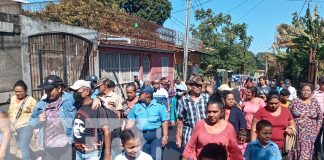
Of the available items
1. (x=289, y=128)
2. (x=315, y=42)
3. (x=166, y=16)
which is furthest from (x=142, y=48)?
(x=166, y=16)

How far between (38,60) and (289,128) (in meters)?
6.12

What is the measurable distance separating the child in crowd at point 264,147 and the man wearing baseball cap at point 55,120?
2.25 m

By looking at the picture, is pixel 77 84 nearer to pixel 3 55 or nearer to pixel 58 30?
pixel 3 55

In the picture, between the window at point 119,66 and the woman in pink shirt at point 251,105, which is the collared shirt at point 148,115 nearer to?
the woman in pink shirt at point 251,105

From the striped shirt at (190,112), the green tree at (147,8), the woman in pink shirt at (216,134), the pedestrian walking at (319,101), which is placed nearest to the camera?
the woman in pink shirt at (216,134)

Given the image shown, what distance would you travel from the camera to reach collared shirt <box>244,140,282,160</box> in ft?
12.5

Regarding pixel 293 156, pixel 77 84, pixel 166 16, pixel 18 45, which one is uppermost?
pixel 166 16

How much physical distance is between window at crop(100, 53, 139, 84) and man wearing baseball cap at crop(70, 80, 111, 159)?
7700 mm

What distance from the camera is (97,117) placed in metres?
3.96

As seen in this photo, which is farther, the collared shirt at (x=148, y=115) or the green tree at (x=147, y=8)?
the green tree at (x=147, y=8)

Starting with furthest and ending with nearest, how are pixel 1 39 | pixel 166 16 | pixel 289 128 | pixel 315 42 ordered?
1. pixel 166 16
2. pixel 315 42
3. pixel 1 39
4. pixel 289 128

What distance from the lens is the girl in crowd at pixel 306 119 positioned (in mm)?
5312

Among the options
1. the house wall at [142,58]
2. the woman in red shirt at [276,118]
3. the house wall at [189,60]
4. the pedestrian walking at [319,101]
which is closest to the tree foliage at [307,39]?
the house wall at [142,58]

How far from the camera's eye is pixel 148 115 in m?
5.04
